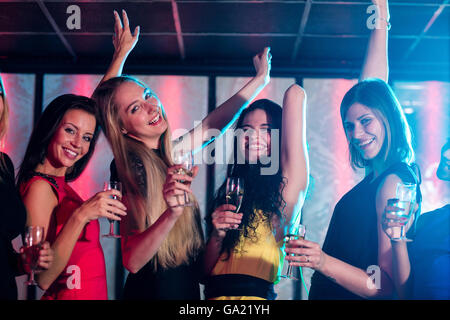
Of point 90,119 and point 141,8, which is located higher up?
point 141,8

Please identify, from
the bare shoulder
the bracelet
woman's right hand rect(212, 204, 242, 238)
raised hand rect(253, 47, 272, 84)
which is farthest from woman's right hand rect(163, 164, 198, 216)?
the bracelet

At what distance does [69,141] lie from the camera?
9.43 feet

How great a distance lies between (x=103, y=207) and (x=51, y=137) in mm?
743

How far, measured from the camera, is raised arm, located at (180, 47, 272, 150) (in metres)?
3.18

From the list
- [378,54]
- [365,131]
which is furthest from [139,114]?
[378,54]

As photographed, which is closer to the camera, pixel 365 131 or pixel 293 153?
pixel 293 153

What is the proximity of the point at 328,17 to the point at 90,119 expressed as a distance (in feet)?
5.44

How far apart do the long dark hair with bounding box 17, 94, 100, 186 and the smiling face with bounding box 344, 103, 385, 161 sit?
62.9 inches

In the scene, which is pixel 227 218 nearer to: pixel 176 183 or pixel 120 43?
pixel 176 183

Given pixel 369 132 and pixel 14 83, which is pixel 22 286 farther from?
pixel 369 132

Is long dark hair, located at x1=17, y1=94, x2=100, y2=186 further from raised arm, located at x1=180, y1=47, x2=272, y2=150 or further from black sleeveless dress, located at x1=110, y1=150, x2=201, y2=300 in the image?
black sleeveless dress, located at x1=110, y1=150, x2=201, y2=300

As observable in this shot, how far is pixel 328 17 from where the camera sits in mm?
3182

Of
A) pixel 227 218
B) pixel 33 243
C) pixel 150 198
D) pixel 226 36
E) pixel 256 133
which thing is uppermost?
pixel 226 36
